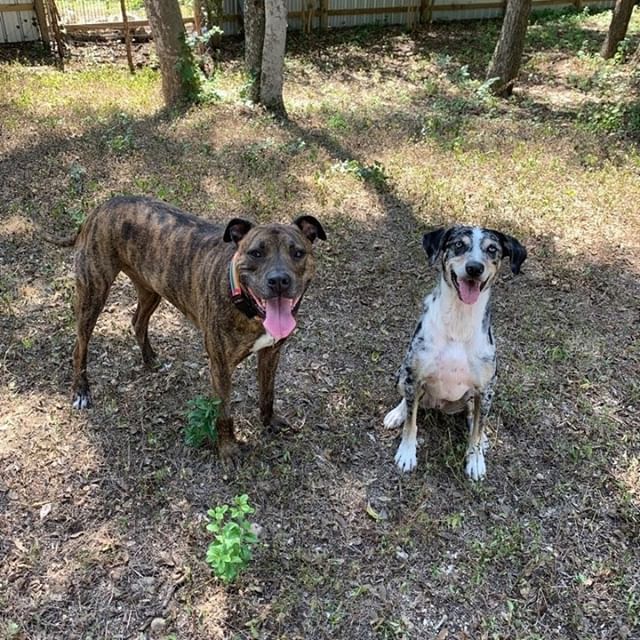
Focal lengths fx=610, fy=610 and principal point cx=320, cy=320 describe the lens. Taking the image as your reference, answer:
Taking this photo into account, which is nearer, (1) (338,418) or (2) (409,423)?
(2) (409,423)

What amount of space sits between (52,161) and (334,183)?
3396mm

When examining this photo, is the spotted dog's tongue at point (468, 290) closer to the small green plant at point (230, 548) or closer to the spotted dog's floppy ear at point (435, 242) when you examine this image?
the spotted dog's floppy ear at point (435, 242)

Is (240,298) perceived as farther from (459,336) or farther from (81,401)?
Answer: (81,401)

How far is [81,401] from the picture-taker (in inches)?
163

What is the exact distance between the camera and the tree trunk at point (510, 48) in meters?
9.95

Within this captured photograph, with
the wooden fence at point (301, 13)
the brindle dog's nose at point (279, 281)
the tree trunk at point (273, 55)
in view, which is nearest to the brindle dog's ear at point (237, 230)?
the brindle dog's nose at point (279, 281)

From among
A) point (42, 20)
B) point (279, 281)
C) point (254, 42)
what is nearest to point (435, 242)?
point (279, 281)

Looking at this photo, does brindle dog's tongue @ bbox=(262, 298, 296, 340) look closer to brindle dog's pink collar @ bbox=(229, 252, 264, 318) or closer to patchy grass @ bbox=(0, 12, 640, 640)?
brindle dog's pink collar @ bbox=(229, 252, 264, 318)

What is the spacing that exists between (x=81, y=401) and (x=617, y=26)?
1360 cm

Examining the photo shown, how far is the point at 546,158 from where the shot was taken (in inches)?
314

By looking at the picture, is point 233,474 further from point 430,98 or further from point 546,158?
point 430,98

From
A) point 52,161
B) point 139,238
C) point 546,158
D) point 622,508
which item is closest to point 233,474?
point 139,238

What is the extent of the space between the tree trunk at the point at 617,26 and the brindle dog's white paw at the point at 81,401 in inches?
523

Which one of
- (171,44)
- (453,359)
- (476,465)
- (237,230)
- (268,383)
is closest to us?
(237,230)
